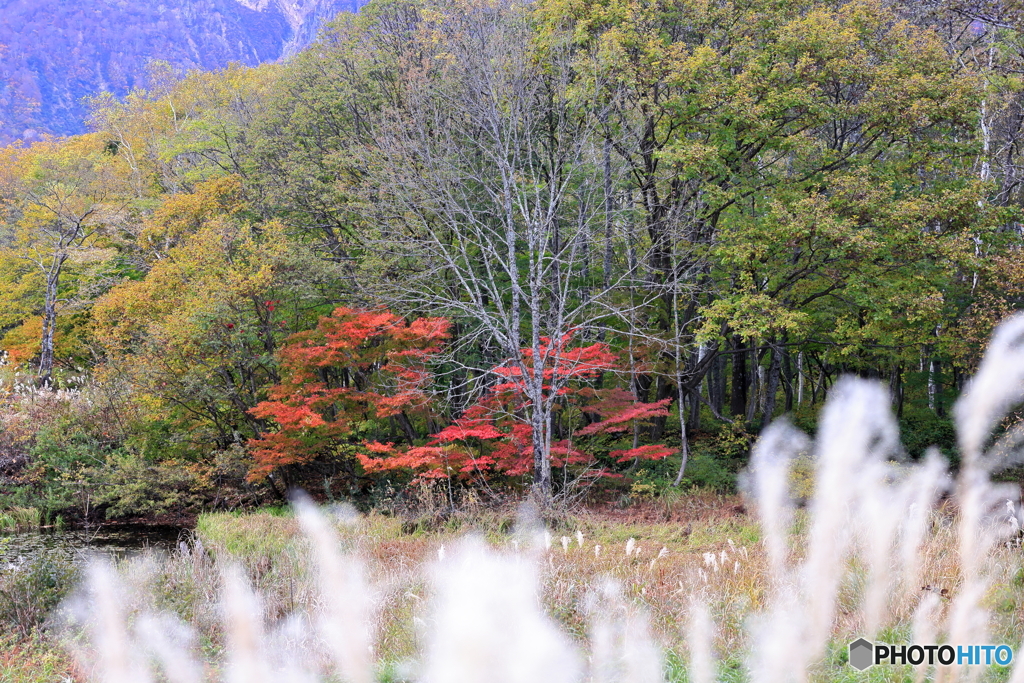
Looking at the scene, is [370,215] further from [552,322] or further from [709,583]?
[709,583]

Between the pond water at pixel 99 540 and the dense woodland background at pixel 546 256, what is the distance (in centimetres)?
65

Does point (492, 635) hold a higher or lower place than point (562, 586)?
higher

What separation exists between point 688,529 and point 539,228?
16.1 feet

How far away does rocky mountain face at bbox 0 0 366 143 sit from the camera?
85.9 metres

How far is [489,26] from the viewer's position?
11.4m

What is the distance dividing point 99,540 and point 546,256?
29.6 feet

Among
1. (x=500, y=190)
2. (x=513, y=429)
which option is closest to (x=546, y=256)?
(x=500, y=190)

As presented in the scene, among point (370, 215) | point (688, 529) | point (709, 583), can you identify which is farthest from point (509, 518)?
point (370, 215)

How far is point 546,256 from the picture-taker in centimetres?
1268

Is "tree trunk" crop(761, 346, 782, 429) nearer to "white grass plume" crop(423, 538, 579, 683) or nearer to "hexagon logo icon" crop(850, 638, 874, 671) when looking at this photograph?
"hexagon logo icon" crop(850, 638, 874, 671)

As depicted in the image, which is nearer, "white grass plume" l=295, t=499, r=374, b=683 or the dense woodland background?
"white grass plume" l=295, t=499, r=374, b=683

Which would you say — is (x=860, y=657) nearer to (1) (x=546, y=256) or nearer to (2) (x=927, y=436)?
(1) (x=546, y=256)

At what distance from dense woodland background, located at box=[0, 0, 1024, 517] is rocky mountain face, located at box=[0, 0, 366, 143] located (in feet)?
250

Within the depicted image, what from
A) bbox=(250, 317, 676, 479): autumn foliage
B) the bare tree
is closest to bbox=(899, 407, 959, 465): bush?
bbox=(250, 317, 676, 479): autumn foliage
